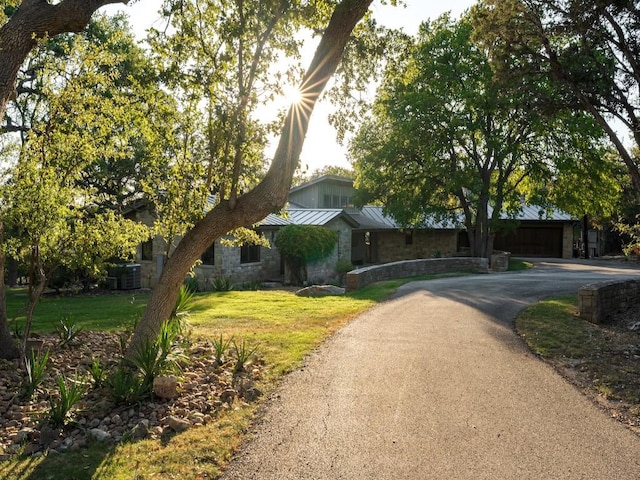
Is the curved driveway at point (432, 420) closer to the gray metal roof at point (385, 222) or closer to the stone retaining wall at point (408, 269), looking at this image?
the stone retaining wall at point (408, 269)

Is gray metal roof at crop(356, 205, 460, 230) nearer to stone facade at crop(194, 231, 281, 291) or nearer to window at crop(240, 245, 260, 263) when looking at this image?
stone facade at crop(194, 231, 281, 291)

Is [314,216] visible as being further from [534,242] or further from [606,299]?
[534,242]

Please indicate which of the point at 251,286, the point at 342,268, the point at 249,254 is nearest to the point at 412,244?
the point at 342,268

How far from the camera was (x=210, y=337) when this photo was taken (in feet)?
34.2

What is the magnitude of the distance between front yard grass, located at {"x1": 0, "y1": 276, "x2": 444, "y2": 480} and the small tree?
5169 mm

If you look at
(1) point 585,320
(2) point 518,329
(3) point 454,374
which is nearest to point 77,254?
(3) point 454,374

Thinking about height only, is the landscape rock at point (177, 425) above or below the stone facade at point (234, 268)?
below

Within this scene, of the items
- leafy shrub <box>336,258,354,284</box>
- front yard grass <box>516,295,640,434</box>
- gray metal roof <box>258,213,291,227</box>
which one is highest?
gray metal roof <box>258,213,291,227</box>

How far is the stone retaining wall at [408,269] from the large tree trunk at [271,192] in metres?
10.1

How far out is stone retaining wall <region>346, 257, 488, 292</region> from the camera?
18109 mm

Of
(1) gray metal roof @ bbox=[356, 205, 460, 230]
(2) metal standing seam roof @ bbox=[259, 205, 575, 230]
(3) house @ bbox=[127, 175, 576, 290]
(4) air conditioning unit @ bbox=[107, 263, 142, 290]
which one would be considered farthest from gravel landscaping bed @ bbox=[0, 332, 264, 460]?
(1) gray metal roof @ bbox=[356, 205, 460, 230]

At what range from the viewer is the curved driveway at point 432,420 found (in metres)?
4.82

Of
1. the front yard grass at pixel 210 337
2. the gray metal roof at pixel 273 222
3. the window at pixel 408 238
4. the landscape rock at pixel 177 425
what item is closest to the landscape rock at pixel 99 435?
the front yard grass at pixel 210 337

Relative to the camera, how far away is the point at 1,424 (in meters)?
6.13
